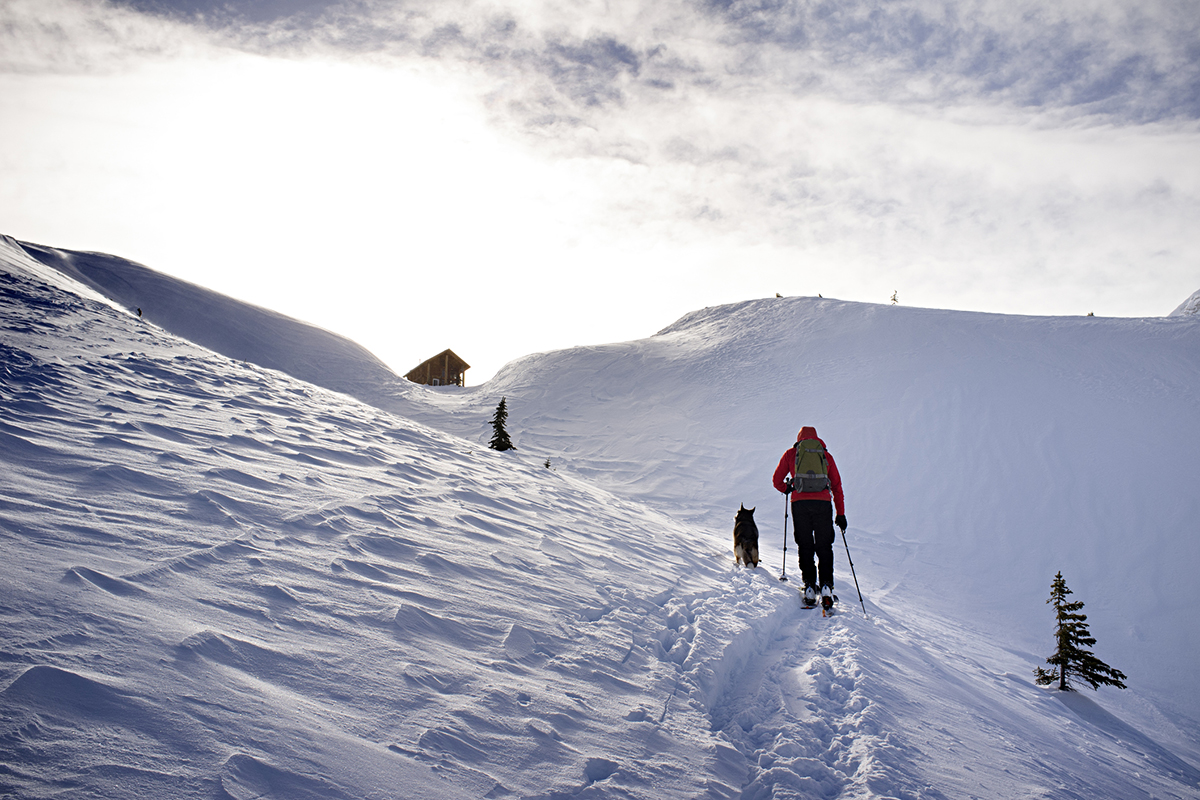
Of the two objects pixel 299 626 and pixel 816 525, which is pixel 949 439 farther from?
pixel 299 626

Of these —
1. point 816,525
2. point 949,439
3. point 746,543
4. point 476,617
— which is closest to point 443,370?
point 949,439

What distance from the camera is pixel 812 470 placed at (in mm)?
7406

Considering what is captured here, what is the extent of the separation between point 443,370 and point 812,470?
33.9 metres

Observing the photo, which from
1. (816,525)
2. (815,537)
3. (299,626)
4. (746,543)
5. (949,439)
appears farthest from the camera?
(949,439)

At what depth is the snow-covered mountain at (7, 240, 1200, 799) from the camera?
8.48 ft

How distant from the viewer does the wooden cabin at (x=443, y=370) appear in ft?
126

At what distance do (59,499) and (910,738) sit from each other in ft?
20.9

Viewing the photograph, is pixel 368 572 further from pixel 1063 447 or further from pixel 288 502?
pixel 1063 447

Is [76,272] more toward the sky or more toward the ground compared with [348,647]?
more toward the sky

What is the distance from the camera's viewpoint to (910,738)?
4133mm

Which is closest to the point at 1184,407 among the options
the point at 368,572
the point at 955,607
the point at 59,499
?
the point at 955,607

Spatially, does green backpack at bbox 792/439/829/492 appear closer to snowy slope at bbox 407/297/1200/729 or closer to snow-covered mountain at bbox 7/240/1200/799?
snow-covered mountain at bbox 7/240/1200/799

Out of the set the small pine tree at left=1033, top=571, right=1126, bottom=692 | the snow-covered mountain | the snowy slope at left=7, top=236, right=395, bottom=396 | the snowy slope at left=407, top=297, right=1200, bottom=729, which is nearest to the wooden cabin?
the snowy slope at left=7, top=236, right=395, bottom=396

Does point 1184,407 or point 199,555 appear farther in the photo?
point 1184,407
